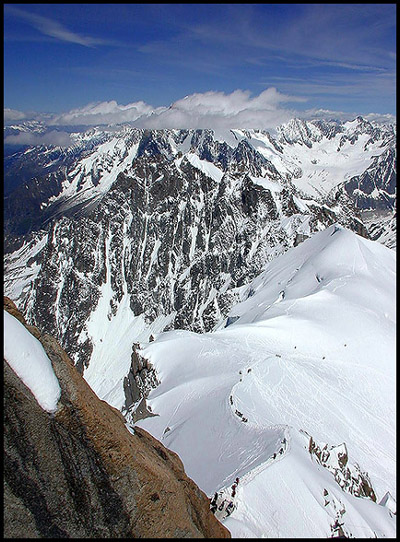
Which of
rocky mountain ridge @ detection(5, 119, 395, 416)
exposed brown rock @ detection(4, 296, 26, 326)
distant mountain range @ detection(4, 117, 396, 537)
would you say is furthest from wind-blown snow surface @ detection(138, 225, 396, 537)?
rocky mountain ridge @ detection(5, 119, 395, 416)

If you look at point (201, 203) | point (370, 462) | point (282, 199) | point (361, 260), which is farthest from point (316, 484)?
point (201, 203)

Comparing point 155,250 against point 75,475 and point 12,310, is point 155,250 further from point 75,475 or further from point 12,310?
point 75,475

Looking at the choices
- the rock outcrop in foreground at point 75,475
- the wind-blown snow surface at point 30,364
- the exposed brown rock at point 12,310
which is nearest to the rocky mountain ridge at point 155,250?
the exposed brown rock at point 12,310

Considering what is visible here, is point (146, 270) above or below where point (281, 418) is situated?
below

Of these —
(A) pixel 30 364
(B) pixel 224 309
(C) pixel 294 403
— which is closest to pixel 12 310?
(A) pixel 30 364

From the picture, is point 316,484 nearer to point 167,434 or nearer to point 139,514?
point 139,514
